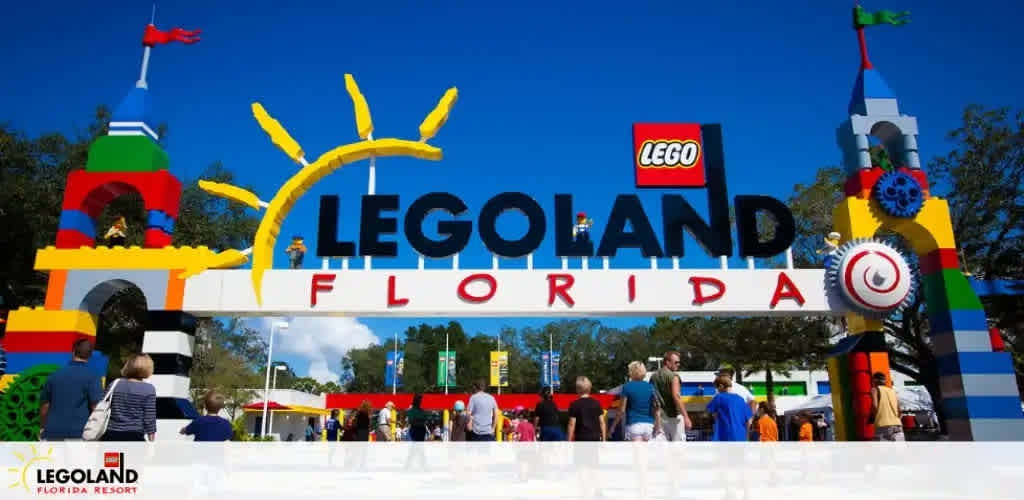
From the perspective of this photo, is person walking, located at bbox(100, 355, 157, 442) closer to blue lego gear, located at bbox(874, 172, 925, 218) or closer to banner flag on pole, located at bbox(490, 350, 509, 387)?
blue lego gear, located at bbox(874, 172, 925, 218)

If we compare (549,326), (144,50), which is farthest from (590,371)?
(144,50)

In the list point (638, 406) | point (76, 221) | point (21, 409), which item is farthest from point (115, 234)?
point (638, 406)

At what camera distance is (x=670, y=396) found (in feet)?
29.3

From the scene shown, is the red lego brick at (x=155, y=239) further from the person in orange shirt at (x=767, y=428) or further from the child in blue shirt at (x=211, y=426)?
the person in orange shirt at (x=767, y=428)

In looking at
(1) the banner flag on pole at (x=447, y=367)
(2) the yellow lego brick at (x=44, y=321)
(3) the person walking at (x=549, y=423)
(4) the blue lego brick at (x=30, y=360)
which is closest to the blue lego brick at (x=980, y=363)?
(3) the person walking at (x=549, y=423)

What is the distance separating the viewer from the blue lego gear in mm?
14297

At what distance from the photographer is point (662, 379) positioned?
891 cm

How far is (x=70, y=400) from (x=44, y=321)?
8234 millimetres

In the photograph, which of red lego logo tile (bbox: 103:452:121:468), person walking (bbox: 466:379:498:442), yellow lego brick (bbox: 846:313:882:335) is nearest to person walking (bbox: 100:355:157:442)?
red lego logo tile (bbox: 103:452:121:468)

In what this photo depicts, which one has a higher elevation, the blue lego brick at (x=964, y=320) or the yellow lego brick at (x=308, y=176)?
the yellow lego brick at (x=308, y=176)

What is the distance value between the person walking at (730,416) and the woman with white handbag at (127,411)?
663 centimetres

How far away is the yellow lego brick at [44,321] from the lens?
13602 millimetres

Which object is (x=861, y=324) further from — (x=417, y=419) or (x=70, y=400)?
(x=70, y=400)

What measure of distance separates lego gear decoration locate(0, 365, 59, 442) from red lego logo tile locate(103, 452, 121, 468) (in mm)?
7111
